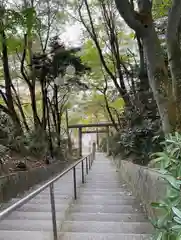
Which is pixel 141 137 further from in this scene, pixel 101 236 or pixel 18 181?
pixel 101 236

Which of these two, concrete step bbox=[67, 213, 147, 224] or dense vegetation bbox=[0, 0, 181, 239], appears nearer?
concrete step bbox=[67, 213, 147, 224]

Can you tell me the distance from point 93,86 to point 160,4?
6.54 m

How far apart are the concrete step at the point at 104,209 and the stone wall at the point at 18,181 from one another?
38.2 inches

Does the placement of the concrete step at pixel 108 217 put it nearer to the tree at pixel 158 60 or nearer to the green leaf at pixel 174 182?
the tree at pixel 158 60

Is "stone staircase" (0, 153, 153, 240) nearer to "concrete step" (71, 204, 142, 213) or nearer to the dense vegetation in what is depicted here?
"concrete step" (71, 204, 142, 213)

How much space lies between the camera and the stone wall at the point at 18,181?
12.9 feet

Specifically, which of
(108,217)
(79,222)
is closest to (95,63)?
(108,217)

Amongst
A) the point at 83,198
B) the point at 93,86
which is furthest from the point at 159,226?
the point at 93,86

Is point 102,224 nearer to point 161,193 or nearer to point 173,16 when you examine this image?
point 161,193

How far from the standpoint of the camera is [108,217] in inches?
134

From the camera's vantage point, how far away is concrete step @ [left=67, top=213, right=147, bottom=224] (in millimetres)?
3301

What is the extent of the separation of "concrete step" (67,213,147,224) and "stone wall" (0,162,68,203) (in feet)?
3.51

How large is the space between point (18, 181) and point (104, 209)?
5.15 ft

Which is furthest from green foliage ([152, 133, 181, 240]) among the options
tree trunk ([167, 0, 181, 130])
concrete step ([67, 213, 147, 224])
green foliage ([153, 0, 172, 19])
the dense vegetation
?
green foliage ([153, 0, 172, 19])
